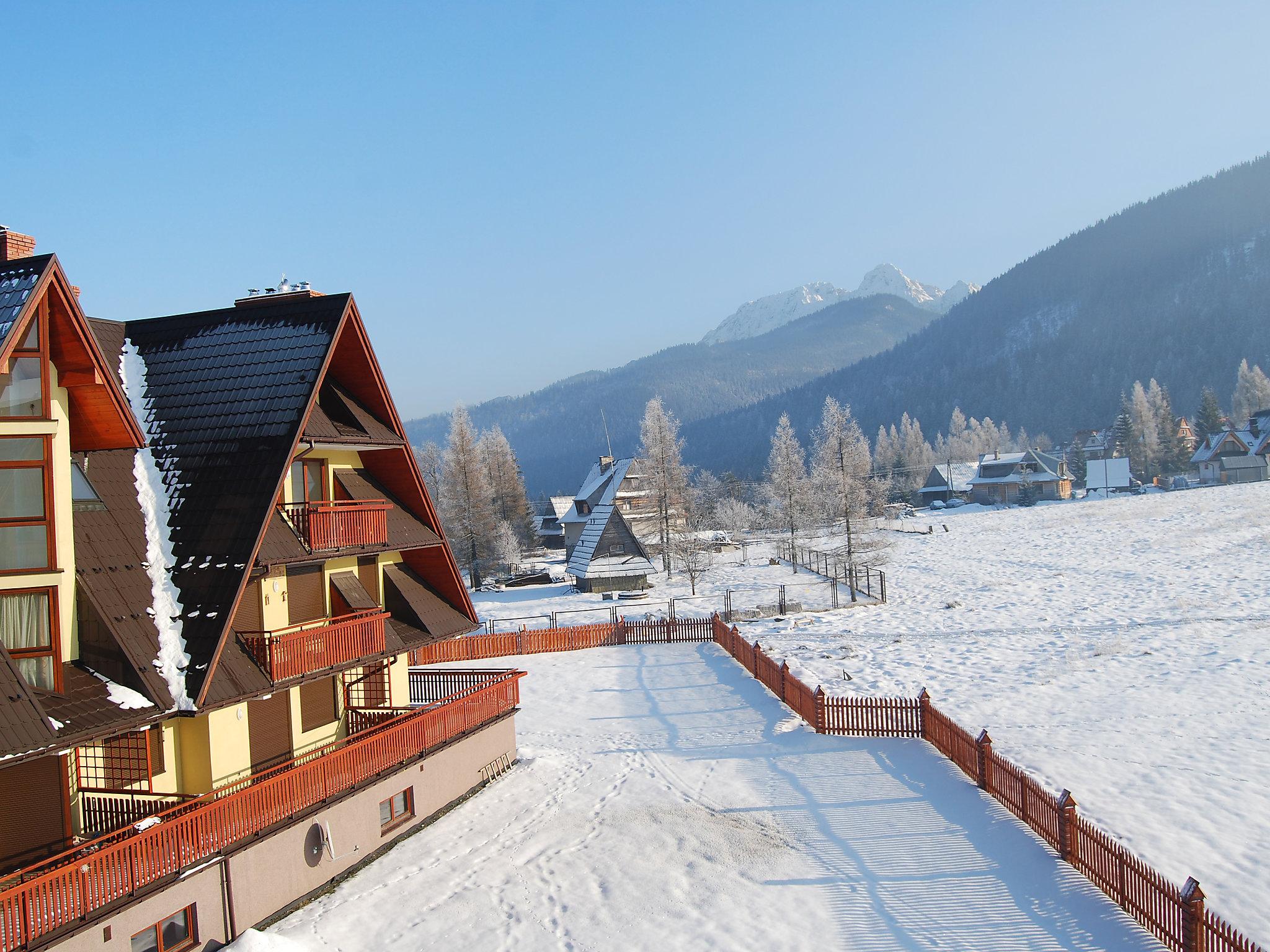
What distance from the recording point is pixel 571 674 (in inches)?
1088

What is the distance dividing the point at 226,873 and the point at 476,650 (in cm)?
2150

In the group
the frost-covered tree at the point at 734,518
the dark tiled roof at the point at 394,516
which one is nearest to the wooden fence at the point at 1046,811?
the dark tiled roof at the point at 394,516

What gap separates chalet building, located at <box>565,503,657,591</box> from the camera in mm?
47188

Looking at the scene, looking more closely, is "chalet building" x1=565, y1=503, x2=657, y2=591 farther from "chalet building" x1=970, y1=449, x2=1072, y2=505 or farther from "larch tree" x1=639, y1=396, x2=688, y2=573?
"chalet building" x1=970, y1=449, x2=1072, y2=505

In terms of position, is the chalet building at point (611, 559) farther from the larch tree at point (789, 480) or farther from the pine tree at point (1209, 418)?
the pine tree at point (1209, 418)

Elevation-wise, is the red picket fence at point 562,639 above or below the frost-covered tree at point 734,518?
below

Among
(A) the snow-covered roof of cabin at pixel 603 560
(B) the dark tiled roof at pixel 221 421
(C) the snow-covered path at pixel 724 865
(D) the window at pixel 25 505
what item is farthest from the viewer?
(A) the snow-covered roof of cabin at pixel 603 560

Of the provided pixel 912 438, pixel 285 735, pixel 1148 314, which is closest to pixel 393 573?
pixel 285 735

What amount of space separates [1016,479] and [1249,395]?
50.9 m

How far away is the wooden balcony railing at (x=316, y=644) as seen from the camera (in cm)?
1240

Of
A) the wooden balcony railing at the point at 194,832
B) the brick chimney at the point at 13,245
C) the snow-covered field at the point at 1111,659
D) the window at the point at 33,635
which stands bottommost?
the snow-covered field at the point at 1111,659

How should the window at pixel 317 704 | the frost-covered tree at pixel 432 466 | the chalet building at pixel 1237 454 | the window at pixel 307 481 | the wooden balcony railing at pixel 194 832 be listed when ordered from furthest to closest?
1. the chalet building at pixel 1237 454
2. the frost-covered tree at pixel 432 466
3. the window at pixel 307 481
4. the window at pixel 317 704
5. the wooden balcony railing at pixel 194 832

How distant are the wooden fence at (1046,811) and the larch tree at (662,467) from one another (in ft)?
107

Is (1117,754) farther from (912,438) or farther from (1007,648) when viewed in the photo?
(912,438)
